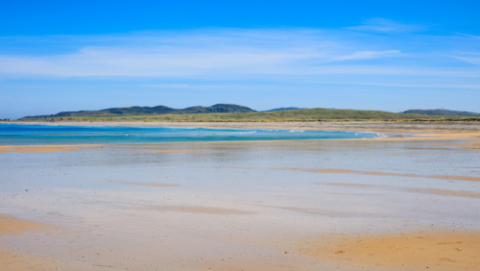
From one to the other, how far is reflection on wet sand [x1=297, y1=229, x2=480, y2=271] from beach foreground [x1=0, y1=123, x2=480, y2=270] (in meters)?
0.02

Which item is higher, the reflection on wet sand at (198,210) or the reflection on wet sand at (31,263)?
the reflection on wet sand at (198,210)

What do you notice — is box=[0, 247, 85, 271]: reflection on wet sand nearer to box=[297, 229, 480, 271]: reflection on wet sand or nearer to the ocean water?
box=[297, 229, 480, 271]: reflection on wet sand

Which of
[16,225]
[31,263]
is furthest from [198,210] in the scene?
[31,263]

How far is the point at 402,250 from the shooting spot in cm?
739

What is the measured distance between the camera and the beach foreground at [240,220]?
6965 mm

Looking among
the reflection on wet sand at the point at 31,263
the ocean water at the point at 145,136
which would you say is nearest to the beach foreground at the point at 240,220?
the reflection on wet sand at the point at 31,263

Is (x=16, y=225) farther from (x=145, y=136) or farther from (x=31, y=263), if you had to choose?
(x=145, y=136)

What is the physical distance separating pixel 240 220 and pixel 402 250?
361 cm

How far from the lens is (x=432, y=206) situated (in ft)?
35.7

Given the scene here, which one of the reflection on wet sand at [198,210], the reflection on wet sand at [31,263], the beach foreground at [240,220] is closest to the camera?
the reflection on wet sand at [31,263]

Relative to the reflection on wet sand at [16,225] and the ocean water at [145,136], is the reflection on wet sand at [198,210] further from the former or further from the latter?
the ocean water at [145,136]

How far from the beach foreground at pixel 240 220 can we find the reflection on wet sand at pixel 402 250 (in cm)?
2

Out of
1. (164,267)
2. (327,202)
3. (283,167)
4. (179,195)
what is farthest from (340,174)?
(164,267)

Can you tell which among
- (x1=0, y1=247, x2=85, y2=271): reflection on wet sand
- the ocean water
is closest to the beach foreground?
(x1=0, y1=247, x2=85, y2=271): reflection on wet sand
